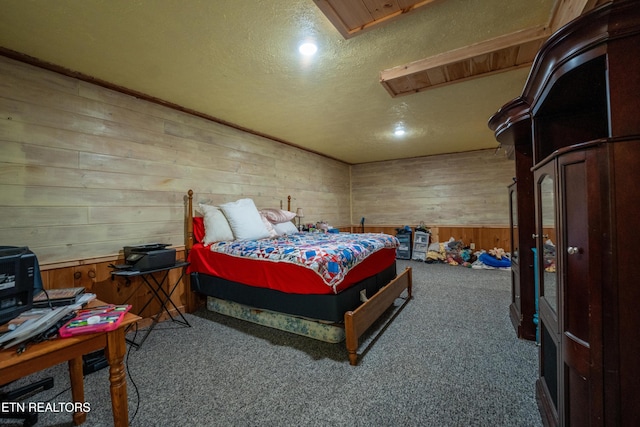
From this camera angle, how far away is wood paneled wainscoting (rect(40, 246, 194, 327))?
2.12m

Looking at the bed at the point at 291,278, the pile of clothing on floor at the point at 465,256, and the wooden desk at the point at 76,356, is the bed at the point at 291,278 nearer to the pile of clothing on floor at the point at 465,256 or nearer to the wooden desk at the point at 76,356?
the wooden desk at the point at 76,356

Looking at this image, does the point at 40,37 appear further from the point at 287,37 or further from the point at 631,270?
the point at 631,270

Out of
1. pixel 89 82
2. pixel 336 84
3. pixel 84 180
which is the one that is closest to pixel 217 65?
pixel 336 84

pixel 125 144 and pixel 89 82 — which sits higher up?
pixel 89 82

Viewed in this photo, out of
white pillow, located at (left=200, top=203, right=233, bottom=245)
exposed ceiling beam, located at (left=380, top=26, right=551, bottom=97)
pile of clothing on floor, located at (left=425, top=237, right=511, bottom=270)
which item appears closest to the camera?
exposed ceiling beam, located at (left=380, top=26, right=551, bottom=97)

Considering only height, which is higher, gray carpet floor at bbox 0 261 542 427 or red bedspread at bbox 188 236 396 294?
red bedspread at bbox 188 236 396 294

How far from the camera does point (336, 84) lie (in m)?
2.49

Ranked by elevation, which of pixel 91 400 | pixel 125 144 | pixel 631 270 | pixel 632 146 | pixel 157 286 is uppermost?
pixel 125 144

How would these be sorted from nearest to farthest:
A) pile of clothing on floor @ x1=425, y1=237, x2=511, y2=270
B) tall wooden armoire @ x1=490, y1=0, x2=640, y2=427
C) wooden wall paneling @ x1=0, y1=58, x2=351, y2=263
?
1. tall wooden armoire @ x1=490, y1=0, x2=640, y2=427
2. wooden wall paneling @ x1=0, y1=58, x2=351, y2=263
3. pile of clothing on floor @ x1=425, y1=237, x2=511, y2=270

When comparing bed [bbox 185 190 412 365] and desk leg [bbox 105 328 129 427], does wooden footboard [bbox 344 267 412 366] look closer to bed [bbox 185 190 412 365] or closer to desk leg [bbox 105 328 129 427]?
bed [bbox 185 190 412 365]

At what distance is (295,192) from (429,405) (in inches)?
148

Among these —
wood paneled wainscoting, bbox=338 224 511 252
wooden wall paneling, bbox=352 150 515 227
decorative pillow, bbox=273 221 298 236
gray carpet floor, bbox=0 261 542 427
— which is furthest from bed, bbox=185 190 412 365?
wooden wall paneling, bbox=352 150 515 227

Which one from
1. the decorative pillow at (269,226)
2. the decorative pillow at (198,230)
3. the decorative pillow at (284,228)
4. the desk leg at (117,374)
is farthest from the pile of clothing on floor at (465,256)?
the desk leg at (117,374)

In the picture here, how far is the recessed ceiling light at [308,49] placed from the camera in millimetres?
1884
